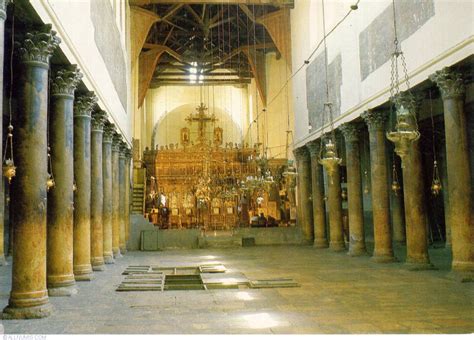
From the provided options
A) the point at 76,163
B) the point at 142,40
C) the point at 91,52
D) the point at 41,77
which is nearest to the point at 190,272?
the point at 76,163

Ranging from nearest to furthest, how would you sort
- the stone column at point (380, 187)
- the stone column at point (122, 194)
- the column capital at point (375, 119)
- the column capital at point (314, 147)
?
the column capital at point (375, 119)
the stone column at point (380, 187)
the column capital at point (314, 147)
the stone column at point (122, 194)

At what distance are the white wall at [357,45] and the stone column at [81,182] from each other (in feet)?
25.0

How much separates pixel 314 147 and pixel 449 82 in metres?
9.89

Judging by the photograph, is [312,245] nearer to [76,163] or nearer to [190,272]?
[190,272]

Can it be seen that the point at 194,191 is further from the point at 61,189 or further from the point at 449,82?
the point at 449,82

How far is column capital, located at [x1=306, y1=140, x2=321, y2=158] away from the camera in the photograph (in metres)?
20.6

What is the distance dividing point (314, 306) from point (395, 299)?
1.52 m

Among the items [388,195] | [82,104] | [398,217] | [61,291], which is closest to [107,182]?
[82,104]

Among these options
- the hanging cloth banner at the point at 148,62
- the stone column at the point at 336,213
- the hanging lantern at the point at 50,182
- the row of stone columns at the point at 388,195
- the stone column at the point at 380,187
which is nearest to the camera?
the hanging lantern at the point at 50,182

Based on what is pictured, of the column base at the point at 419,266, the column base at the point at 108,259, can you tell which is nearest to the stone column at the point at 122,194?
the column base at the point at 108,259

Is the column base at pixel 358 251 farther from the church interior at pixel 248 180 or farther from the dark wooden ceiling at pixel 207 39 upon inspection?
the dark wooden ceiling at pixel 207 39

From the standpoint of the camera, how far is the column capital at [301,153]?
887 inches

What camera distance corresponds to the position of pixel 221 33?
100 feet

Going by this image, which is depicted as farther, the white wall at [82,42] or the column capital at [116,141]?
the column capital at [116,141]
